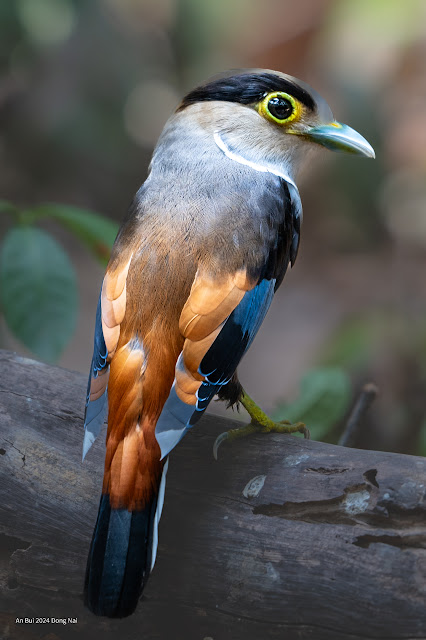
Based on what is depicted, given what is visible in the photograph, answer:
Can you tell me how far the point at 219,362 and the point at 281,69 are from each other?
5114 millimetres

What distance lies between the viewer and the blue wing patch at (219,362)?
6.46ft

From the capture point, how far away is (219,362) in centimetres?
209

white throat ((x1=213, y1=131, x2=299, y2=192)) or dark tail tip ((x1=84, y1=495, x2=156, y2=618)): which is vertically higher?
white throat ((x1=213, y1=131, x2=299, y2=192))

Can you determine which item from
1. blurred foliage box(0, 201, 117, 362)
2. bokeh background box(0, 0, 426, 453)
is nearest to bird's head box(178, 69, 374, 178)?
blurred foliage box(0, 201, 117, 362)

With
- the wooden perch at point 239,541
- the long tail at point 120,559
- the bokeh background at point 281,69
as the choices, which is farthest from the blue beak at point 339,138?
the bokeh background at point 281,69

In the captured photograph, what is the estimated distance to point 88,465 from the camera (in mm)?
2406

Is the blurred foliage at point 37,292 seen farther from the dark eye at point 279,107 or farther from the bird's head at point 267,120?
the dark eye at point 279,107

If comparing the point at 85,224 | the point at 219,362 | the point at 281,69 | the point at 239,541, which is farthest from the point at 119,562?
the point at 281,69

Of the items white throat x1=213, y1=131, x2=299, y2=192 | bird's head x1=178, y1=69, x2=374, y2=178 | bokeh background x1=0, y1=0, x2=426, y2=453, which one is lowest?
bokeh background x1=0, y1=0, x2=426, y2=453

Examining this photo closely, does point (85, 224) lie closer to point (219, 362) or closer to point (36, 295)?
point (36, 295)

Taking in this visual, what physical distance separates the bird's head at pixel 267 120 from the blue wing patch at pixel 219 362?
52 cm

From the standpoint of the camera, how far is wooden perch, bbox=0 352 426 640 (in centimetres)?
194

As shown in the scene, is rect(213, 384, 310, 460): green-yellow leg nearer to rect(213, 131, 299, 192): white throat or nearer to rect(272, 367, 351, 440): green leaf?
rect(272, 367, 351, 440): green leaf

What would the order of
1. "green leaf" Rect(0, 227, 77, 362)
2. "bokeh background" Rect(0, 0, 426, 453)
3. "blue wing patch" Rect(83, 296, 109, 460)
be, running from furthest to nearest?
1. "bokeh background" Rect(0, 0, 426, 453)
2. "green leaf" Rect(0, 227, 77, 362)
3. "blue wing patch" Rect(83, 296, 109, 460)
